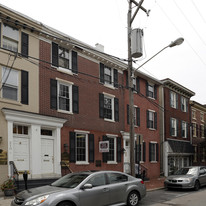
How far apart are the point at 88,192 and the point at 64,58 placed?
33.2ft

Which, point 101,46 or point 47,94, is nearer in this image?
point 47,94

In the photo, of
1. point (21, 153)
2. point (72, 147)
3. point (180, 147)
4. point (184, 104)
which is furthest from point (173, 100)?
point (21, 153)

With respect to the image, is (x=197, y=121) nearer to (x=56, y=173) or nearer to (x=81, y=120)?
(x=81, y=120)

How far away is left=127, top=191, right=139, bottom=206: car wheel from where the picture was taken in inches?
379

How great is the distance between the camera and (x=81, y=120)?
17156mm

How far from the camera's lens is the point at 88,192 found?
27.2 ft

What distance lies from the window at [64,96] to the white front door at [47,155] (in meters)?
1.96

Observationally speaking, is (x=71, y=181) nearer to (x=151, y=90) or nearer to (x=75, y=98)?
(x=75, y=98)

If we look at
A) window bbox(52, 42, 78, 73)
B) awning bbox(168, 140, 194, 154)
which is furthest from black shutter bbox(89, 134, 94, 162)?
awning bbox(168, 140, 194, 154)

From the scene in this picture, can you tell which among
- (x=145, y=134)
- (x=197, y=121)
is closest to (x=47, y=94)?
(x=145, y=134)

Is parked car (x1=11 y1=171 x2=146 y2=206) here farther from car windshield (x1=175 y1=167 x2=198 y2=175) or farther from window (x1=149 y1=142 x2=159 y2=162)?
window (x1=149 y1=142 x2=159 y2=162)

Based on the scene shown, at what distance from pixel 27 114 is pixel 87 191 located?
675 cm

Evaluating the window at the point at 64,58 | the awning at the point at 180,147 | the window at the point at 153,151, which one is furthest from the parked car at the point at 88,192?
the awning at the point at 180,147

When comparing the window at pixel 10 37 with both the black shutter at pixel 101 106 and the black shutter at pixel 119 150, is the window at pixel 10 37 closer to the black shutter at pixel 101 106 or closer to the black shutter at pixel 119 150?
the black shutter at pixel 101 106
